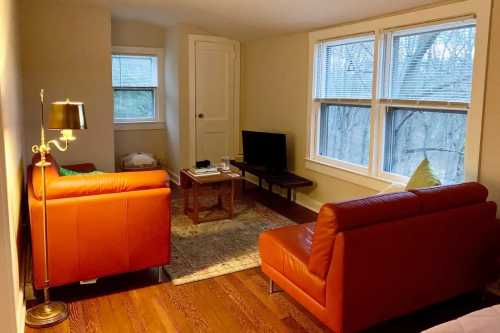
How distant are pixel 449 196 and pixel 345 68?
7.66ft

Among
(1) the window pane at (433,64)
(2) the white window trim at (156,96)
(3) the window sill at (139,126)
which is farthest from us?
(3) the window sill at (139,126)

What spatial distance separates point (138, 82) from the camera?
6.40m

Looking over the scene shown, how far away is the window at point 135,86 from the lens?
6.23 metres

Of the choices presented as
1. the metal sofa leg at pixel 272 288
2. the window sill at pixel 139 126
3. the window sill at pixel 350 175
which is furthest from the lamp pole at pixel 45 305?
the window sill at pixel 139 126

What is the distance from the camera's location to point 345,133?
465 centimetres

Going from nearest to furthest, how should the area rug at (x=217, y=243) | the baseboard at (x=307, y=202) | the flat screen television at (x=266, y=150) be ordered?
1. the area rug at (x=217, y=243)
2. the baseboard at (x=307, y=202)
3. the flat screen television at (x=266, y=150)

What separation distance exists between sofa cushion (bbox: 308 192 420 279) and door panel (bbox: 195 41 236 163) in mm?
4024

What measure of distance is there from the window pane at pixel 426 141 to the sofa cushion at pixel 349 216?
1.27 metres

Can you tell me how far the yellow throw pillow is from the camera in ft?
10.2

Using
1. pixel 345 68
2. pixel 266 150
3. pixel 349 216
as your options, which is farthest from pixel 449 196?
pixel 266 150

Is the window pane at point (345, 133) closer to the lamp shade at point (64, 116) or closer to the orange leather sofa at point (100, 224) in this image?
the orange leather sofa at point (100, 224)

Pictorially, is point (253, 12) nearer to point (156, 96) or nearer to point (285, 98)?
point (285, 98)

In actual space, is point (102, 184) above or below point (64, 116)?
below

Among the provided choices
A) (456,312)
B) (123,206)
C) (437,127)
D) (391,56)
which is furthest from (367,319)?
(391,56)
